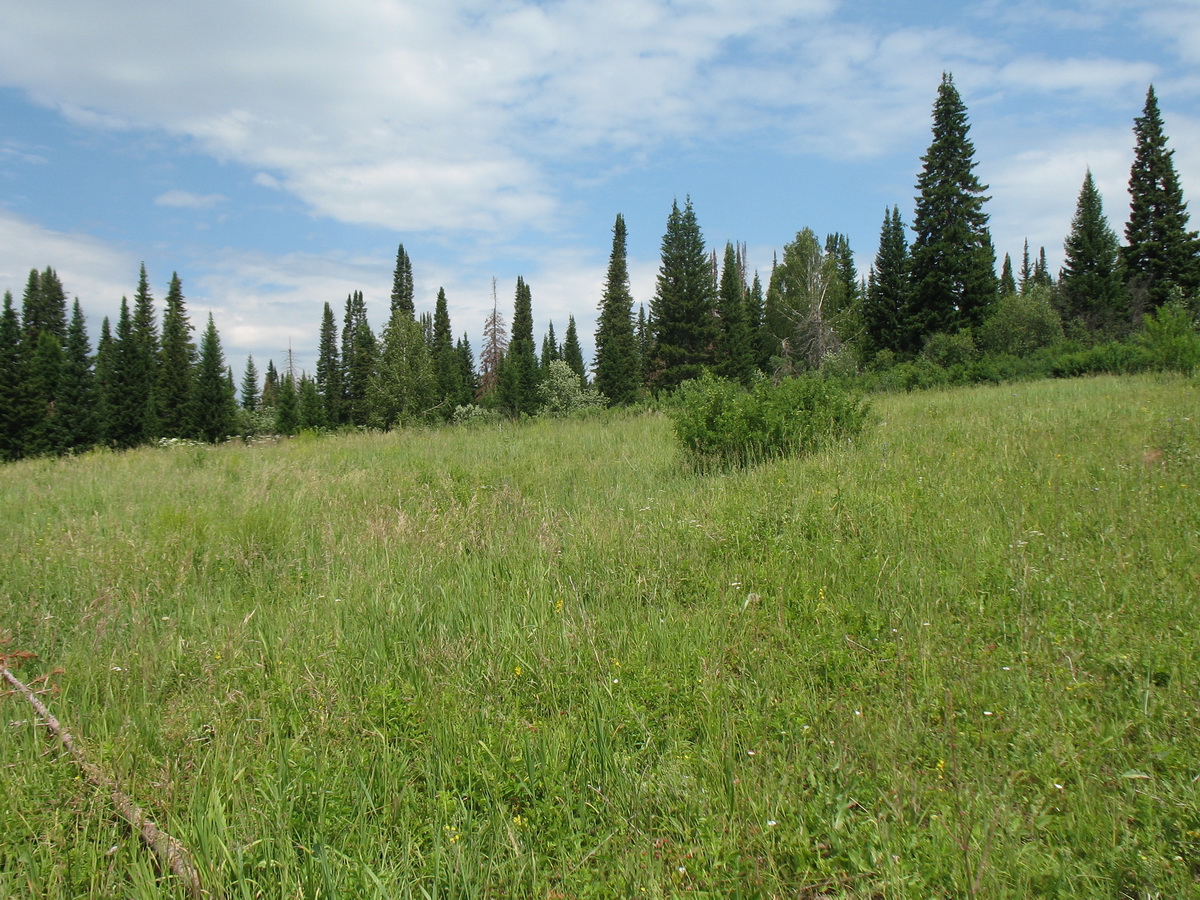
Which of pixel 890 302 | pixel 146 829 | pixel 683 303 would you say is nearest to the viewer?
pixel 146 829

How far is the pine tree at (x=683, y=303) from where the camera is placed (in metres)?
47.8

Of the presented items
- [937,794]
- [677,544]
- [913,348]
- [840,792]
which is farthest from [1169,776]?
[913,348]

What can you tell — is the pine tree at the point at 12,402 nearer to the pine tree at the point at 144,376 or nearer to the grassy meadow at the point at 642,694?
the pine tree at the point at 144,376

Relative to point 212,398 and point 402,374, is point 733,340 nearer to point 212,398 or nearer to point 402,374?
point 402,374

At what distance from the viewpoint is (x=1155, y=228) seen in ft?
130

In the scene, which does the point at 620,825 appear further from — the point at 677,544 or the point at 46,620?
the point at 46,620

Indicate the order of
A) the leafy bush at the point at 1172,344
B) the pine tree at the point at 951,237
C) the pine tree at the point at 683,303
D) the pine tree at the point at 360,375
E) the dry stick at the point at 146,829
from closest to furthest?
the dry stick at the point at 146,829 < the leafy bush at the point at 1172,344 < the pine tree at the point at 951,237 < the pine tree at the point at 683,303 < the pine tree at the point at 360,375

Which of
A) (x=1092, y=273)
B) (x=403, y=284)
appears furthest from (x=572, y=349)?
(x=1092, y=273)

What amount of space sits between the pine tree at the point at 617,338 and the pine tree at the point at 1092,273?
1224 inches

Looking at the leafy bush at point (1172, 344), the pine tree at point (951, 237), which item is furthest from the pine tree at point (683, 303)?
the leafy bush at point (1172, 344)

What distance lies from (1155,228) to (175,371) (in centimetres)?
8044

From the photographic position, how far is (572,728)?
8.58ft

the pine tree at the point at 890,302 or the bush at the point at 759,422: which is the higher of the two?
the pine tree at the point at 890,302

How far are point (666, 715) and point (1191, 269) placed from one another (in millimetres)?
53405
